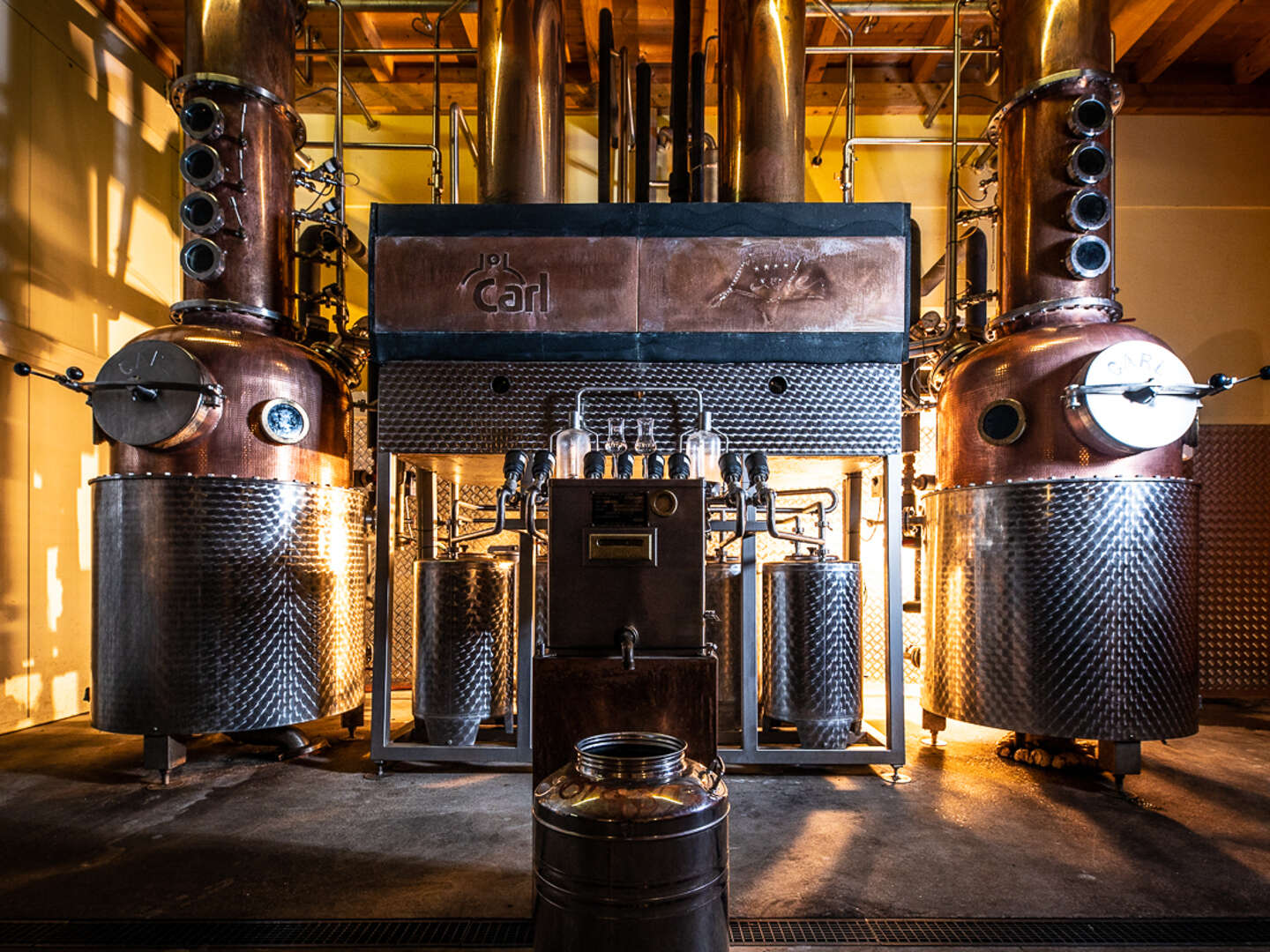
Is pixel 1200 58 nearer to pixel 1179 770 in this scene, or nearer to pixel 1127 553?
pixel 1127 553

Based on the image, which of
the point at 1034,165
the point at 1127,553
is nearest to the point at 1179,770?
the point at 1127,553

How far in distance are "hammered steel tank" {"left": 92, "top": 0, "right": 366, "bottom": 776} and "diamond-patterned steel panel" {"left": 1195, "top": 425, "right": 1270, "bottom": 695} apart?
221 inches

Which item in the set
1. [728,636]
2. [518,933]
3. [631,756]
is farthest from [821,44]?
[518,933]

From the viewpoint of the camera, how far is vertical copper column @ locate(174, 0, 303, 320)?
3.88 meters

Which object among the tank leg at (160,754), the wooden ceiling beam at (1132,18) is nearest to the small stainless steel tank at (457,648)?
the tank leg at (160,754)

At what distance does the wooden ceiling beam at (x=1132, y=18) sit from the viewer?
525 cm

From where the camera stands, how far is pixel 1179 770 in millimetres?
3840

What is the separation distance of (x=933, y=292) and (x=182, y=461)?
537 cm

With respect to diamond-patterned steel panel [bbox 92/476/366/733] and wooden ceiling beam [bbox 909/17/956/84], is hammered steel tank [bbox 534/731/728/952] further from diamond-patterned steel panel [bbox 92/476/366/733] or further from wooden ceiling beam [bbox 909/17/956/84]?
wooden ceiling beam [bbox 909/17/956/84]

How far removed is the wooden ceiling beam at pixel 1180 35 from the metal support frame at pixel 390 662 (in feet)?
19.5

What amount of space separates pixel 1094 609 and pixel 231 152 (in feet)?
15.4

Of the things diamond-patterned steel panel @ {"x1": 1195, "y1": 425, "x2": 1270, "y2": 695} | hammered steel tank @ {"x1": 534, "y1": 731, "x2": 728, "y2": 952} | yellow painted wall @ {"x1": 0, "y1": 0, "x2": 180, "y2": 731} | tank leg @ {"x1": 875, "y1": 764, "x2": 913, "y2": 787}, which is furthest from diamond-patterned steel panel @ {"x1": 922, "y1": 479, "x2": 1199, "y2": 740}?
yellow painted wall @ {"x1": 0, "y1": 0, "x2": 180, "y2": 731}

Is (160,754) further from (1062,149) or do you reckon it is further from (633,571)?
(1062,149)

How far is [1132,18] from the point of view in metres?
5.44
